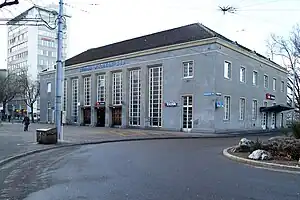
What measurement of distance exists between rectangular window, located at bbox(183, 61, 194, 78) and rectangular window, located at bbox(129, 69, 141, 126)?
23.2 ft

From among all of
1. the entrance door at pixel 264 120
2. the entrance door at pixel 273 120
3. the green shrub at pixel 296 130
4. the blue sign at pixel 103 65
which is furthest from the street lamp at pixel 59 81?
the entrance door at pixel 273 120

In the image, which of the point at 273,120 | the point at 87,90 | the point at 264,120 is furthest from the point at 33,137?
the point at 273,120

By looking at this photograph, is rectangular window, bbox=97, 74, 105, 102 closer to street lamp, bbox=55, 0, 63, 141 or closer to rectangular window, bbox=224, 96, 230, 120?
rectangular window, bbox=224, 96, 230, 120

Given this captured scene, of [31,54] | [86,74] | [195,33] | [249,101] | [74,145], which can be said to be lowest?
[74,145]

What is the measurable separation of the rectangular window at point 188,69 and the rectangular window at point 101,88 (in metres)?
14.6

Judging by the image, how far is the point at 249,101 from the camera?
4059 cm

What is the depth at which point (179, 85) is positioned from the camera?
36594 mm

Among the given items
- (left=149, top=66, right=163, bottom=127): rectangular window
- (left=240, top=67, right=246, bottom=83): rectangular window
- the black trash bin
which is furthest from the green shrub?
(left=240, top=67, right=246, bottom=83): rectangular window

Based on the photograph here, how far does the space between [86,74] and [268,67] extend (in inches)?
998

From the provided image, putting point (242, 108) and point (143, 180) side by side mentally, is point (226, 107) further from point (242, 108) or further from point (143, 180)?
point (143, 180)

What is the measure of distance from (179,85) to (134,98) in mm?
7652

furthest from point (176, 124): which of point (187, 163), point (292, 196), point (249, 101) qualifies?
point (292, 196)

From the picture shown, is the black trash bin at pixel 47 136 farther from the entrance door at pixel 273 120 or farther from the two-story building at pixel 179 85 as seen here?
the entrance door at pixel 273 120

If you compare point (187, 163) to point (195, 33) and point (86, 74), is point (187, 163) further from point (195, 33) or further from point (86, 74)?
point (86, 74)
